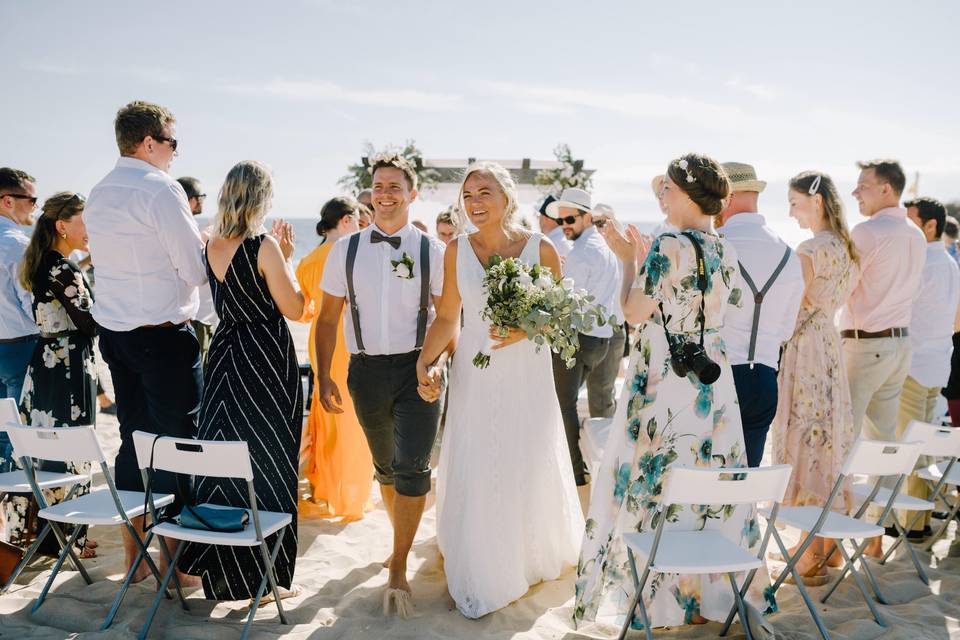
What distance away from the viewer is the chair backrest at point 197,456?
3088 millimetres

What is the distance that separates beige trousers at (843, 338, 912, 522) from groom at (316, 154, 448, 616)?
2853 millimetres

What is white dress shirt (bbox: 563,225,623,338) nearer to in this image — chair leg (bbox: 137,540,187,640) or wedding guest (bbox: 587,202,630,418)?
wedding guest (bbox: 587,202,630,418)

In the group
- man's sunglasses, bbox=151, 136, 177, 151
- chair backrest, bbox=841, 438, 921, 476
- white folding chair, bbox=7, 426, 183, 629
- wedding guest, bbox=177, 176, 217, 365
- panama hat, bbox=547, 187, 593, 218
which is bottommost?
white folding chair, bbox=7, 426, 183, 629

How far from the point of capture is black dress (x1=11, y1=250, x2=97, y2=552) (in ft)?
13.8

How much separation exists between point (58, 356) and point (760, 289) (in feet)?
13.2

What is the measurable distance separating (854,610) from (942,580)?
0.89 m

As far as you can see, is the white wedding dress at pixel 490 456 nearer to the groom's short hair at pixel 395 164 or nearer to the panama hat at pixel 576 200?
the groom's short hair at pixel 395 164

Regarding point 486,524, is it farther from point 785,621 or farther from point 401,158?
point 401,158

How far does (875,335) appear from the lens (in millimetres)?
4699

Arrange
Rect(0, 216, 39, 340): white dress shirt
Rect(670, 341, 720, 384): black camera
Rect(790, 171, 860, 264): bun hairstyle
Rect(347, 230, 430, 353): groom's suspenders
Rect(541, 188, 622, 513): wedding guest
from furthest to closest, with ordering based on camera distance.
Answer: Rect(541, 188, 622, 513): wedding guest → Rect(0, 216, 39, 340): white dress shirt → Rect(790, 171, 860, 264): bun hairstyle → Rect(347, 230, 430, 353): groom's suspenders → Rect(670, 341, 720, 384): black camera

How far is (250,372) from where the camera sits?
362 centimetres

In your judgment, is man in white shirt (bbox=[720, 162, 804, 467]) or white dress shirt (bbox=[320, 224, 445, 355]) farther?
white dress shirt (bbox=[320, 224, 445, 355])

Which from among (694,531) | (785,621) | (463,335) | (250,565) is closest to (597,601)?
(694,531)

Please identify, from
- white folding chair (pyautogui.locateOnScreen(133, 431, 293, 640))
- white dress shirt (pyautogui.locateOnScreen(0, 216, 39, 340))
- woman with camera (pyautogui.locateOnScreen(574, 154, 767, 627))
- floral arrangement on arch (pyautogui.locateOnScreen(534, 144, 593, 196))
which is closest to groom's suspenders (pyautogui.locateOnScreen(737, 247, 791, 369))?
woman with camera (pyautogui.locateOnScreen(574, 154, 767, 627))
